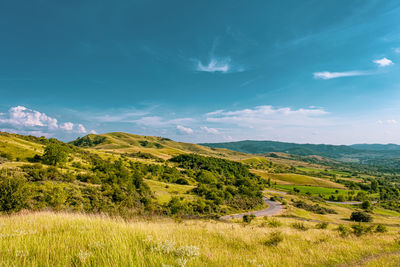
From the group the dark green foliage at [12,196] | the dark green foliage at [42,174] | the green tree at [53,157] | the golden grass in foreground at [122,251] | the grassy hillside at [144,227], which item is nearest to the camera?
the golden grass in foreground at [122,251]

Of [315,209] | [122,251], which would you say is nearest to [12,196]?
[122,251]

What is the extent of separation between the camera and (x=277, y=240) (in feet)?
28.3

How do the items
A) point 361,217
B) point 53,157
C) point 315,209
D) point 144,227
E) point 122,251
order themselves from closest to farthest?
point 122,251
point 144,227
point 53,157
point 361,217
point 315,209

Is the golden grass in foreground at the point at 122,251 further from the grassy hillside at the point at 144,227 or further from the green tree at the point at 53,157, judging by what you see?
the green tree at the point at 53,157

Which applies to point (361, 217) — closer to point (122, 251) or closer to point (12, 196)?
point (122, 251)

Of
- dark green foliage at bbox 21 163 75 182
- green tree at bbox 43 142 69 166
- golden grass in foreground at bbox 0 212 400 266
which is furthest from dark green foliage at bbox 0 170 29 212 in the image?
green tree at bbox 43 142 69 166

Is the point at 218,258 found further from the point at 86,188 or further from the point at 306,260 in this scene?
the point at 86,188

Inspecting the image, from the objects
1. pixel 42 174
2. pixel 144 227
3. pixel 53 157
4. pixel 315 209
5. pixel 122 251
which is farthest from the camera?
pixel 315 209

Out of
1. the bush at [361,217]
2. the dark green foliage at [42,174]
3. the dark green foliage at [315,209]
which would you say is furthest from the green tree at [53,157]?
the bush at [361,217]

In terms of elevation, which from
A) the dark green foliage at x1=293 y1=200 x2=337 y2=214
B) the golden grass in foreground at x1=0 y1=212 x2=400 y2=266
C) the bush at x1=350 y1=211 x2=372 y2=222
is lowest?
the dark green foliage at x1=293 y1=200 x2=337 y2=214

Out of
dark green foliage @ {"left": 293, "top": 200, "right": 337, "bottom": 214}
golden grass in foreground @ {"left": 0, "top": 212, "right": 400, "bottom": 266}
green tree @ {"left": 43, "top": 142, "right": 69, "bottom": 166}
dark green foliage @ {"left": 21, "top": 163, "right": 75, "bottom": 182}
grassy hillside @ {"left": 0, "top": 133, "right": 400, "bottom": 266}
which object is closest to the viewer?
golden grass in foreground @ {"left": 0, "top": 212, "right": 400, "bottom": 266}

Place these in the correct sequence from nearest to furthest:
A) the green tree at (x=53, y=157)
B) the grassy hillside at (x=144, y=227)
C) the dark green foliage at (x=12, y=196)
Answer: the grassy hillside at (x=144, y=227) < the dark green foliage at (x=12, y=196) < the green tree at (x=53, y=157)

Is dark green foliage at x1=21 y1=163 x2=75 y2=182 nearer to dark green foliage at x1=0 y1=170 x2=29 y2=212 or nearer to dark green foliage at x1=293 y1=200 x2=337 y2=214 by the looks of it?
dark green foliage at x1=0 y1=170 x2=29 y2=212

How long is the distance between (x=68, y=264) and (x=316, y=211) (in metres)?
109
